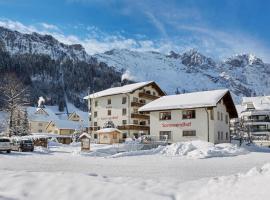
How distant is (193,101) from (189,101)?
83cm

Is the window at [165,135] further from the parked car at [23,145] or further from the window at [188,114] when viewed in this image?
the parked car at [23,145]

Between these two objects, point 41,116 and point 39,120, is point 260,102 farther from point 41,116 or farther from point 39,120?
point 41,116

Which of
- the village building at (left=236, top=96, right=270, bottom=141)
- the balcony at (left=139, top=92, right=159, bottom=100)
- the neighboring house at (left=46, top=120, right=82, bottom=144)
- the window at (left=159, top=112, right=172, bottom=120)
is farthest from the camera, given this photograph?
the neighboring house at (left=46, top=120, right=82, bottom=144)

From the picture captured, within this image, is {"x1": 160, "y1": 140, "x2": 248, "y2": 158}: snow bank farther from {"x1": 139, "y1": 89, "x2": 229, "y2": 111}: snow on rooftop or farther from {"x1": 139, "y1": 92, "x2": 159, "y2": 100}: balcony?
{"x1": 139, "y1": 92, "x2": 159, "y2": 100}: balcony

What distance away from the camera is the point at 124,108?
67.7 metres

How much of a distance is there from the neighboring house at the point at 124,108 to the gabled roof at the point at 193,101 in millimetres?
12393

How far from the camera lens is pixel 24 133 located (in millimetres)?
73938

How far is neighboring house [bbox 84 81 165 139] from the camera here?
67062 millimetres

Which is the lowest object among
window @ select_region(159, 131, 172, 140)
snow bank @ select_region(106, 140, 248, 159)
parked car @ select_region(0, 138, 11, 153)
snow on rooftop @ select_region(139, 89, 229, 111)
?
snow bank @ select_region(106, 140, 248, 159)

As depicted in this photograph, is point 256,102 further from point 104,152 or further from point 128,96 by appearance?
point 104,152

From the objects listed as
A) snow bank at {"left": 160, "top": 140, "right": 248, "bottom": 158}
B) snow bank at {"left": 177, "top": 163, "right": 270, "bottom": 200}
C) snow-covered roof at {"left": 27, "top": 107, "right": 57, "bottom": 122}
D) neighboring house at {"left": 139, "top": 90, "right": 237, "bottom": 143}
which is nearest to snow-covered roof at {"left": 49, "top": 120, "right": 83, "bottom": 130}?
snow-covered roof at {"left": 27, "top": 107, "right": 57, "bottom": 122}

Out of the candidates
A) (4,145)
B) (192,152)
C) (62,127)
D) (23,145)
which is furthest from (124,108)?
(62,127)

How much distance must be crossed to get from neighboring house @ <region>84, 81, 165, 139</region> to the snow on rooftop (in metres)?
12.7

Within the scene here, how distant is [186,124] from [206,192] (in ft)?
134
